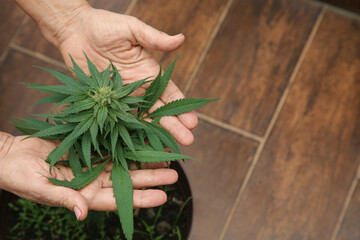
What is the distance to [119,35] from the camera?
1.27 metres

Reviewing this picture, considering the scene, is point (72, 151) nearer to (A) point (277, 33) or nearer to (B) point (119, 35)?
(B) point (119, 35)

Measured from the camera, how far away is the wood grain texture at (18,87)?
179 cm

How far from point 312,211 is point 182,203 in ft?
2.25

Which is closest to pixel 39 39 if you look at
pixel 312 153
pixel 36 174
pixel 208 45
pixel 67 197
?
pixel 208 45

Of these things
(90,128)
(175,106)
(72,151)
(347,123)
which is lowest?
(72,151)

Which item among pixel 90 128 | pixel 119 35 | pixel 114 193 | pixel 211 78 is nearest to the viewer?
pixel 90 128

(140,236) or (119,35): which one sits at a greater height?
(119,35)

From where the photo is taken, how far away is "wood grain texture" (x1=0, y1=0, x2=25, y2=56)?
1.90 m

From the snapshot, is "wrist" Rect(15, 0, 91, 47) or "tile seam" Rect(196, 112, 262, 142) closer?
"wrist" Rect(15, 0, 91, 47)

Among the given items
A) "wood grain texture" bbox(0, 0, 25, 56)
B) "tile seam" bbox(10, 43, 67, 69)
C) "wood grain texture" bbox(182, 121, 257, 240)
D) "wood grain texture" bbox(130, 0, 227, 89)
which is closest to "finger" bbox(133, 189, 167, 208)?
"wood grain texture" bbox(182, 121, 257, 240)

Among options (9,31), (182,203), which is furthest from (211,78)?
(9,31)

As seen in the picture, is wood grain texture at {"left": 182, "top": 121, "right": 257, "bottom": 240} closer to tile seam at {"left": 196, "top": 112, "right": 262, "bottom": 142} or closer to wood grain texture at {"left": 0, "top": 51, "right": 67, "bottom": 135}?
tile seam at {"left": 196, "top": 112, "right": 262, "bottom": 142}

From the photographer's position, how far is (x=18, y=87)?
71.9 inches

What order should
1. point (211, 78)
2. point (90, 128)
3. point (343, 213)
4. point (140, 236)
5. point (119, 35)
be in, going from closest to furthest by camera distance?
point (90, 128) → point (119, 35) → point (140, 236) → point (343, 213) → point (211, 78)
